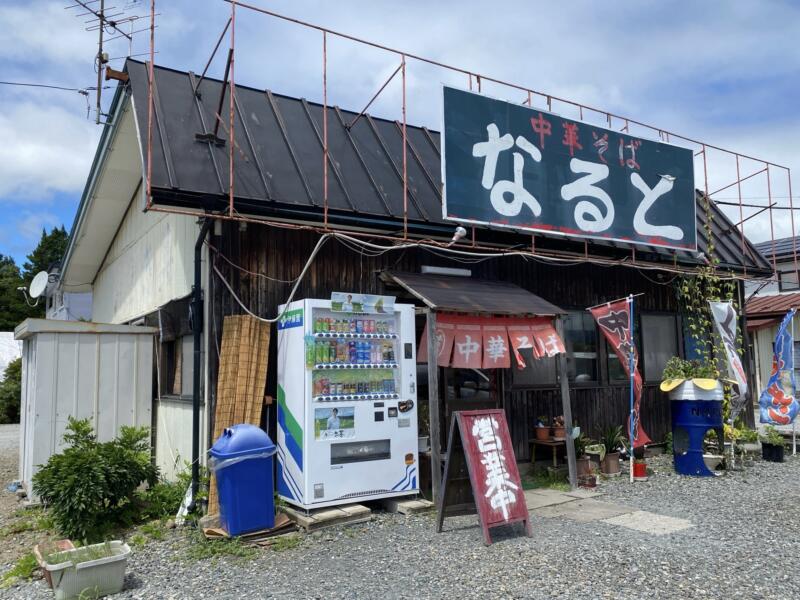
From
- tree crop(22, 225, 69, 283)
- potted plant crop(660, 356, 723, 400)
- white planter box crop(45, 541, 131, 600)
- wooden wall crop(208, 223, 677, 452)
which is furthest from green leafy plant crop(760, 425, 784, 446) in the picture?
tree crop(22, 225, 69, 283)

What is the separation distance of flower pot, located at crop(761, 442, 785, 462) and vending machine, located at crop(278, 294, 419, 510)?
6.94m

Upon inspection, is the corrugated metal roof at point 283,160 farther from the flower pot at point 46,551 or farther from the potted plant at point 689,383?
the flower pot at point 46,551

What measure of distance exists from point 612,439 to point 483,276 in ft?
10.9

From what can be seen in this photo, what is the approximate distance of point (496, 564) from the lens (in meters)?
5.65

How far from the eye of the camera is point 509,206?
906cm

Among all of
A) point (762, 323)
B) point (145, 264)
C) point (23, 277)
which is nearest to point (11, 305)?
point (23, 277)

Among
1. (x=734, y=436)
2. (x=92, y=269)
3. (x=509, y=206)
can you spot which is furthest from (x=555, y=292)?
(x=92, y=269)

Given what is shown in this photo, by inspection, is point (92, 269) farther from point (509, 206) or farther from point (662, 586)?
point (662, 586)

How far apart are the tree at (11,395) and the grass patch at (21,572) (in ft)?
60.0

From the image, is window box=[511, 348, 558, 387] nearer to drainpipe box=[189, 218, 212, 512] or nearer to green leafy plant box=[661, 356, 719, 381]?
green leafy plant box=[661, 356, 719, 381]

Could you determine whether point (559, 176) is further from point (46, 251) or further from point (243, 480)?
point (46, 251)

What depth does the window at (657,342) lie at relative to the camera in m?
11.8

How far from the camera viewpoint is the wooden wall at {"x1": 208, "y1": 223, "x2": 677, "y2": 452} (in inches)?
311

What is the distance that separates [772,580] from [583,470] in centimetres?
418
